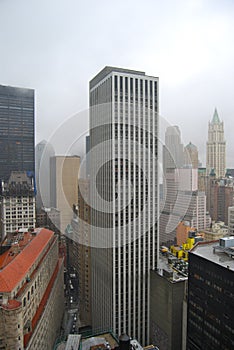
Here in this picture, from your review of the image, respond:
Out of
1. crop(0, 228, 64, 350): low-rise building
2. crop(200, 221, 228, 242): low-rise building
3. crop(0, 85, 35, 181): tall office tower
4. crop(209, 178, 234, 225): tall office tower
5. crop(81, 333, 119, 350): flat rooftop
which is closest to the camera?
crop(0, 228, 64, 350): low-rise building

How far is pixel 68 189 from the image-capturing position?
28.9 ft

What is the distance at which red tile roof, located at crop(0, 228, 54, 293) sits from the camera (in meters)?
4.60

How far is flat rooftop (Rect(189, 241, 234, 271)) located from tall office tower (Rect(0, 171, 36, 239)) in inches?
271

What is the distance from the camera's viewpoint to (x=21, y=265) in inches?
213

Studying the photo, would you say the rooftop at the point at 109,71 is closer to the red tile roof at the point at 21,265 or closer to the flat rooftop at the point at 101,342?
the red tile roof at the point at 21,265

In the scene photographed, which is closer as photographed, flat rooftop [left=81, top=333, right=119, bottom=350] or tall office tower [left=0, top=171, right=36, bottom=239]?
flat rooftop [left=81, top=333, right=119, bottom=350]

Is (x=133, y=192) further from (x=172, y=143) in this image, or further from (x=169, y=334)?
(x=169, y=334)

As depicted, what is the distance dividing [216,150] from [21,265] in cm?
1386

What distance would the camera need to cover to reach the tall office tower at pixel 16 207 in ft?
32.8

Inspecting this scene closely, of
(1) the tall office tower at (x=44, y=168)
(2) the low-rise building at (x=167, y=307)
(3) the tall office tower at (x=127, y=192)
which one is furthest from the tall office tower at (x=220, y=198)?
(1) the tall office tower at (x=44, y=168)

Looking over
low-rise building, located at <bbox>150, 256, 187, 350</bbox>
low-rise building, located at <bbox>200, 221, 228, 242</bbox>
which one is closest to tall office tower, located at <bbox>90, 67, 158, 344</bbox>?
low-rise building, located at <bbox>150, 256, 187, 350</bbox>

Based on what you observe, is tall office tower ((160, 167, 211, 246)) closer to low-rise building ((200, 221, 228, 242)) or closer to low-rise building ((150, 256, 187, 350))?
→ low-rise building ((200, 221, 228, 242))

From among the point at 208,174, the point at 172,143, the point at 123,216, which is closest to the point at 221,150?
the point at 208,174

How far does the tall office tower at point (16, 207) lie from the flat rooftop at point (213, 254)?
22.6 ft
